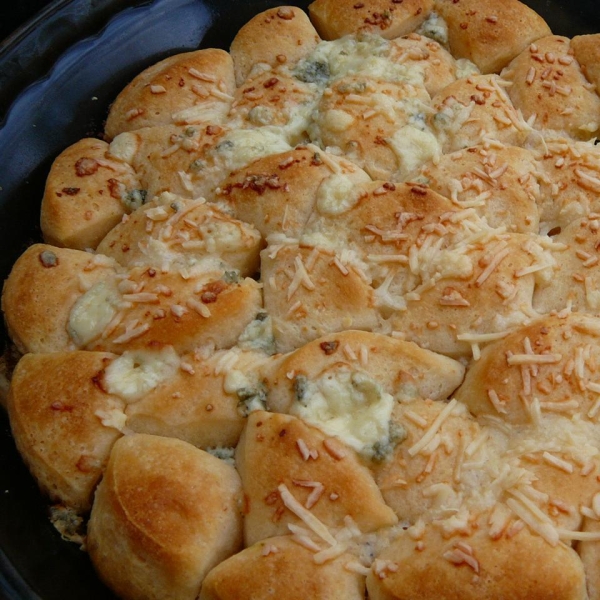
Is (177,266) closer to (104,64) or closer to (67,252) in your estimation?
(67,252)

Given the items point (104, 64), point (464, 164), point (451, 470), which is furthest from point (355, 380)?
point (104, 64)

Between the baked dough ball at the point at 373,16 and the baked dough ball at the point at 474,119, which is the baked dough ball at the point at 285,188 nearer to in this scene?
the baked dough ball at the point at 474,119

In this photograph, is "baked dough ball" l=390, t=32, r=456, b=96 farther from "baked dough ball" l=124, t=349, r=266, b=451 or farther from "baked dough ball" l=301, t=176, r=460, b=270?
"baked dough ball" l=124, t=349, r=266, b=451

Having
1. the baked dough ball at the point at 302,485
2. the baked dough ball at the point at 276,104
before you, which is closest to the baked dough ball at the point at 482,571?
the baked dough ball at the point at 302,485

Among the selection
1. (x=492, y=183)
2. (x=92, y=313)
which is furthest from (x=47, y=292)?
(x=492, y=183)

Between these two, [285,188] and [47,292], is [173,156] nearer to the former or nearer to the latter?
[285,188]

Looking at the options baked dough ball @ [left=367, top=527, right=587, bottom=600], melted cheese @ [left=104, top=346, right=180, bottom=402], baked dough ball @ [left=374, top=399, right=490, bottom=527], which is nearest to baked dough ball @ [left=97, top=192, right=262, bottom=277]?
melted cheese @ [left=104, top=346, right=180, bottom=402]
